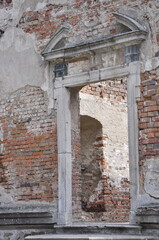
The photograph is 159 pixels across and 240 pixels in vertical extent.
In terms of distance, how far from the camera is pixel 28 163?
356 inches

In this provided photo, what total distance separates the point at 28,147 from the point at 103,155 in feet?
7.69

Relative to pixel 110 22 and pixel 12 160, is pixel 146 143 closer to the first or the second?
pixel 110 22

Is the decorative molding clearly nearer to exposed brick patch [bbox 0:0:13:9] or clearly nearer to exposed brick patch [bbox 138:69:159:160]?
exposed brick patch [bbox 138:69:159:160]

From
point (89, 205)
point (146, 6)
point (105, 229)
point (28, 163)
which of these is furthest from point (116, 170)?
point (146, 6)

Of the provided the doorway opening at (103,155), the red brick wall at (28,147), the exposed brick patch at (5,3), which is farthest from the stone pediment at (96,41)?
the doorway opening at (103,155)

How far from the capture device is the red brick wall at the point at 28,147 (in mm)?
8789

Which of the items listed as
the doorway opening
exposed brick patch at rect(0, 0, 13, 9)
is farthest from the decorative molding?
the doorway opening

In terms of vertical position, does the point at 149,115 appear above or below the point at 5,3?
below

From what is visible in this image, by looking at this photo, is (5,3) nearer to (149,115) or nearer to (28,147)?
(28,147)

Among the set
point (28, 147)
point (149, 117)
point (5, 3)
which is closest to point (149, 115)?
point (149, 117)

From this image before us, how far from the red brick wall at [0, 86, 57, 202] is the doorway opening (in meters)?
1.72

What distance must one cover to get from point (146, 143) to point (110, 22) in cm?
193

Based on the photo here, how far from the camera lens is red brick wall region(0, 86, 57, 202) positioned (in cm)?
879

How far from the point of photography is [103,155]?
433 inches
